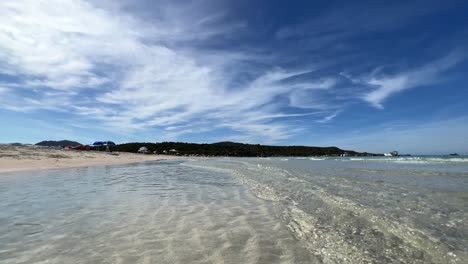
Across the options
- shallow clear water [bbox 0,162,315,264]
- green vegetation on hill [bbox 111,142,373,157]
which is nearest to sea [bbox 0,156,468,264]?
shallow clear water [bbox 0,162,315,264]

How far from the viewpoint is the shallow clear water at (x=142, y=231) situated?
4328 mm

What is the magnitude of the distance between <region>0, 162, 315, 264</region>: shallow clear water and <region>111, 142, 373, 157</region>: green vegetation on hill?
100724 mm

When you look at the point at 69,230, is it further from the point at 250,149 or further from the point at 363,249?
the point at 250,149

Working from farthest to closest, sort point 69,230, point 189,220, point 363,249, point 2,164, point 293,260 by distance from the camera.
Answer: point 2,164, point 189,220, point 69,230, point 363,249, point 293,260

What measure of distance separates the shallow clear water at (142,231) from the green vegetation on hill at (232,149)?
101 meters

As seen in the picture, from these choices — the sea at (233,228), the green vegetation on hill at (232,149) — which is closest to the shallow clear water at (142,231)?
the sea at (233,228)

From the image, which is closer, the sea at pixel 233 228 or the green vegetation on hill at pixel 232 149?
the sea at pixel 233 228

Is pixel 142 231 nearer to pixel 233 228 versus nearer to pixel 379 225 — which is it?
pixel 233 228

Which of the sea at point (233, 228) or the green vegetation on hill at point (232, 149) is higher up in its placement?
the green vegetation on hill at point (232, 149)

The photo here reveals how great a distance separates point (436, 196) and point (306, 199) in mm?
4378

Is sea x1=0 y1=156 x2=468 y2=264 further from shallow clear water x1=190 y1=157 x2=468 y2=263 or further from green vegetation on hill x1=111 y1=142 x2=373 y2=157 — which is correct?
green vegetation on hill x1=111 y1=142 x2=373 y2=157

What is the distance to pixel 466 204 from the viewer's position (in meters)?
8.44

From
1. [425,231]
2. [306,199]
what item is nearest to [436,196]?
[306,199]

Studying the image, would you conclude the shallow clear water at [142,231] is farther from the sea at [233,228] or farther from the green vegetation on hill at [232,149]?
the green vegetation on hill at [232,149]
